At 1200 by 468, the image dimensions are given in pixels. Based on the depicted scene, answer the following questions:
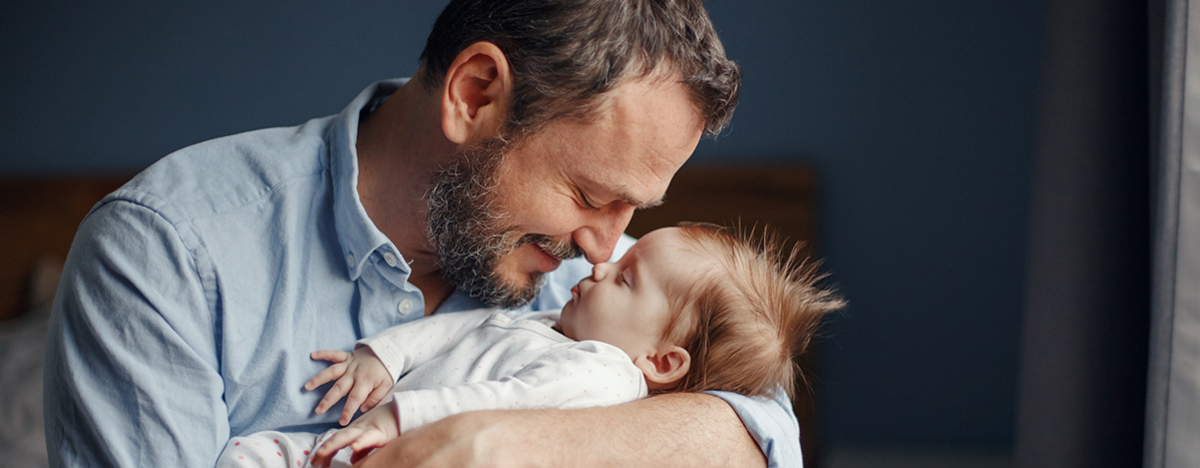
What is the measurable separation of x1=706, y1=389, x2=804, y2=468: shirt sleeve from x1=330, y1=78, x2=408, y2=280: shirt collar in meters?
0.54

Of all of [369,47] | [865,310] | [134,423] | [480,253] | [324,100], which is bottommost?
[865,310]

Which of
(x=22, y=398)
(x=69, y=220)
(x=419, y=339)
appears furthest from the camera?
(x=69, y=220)

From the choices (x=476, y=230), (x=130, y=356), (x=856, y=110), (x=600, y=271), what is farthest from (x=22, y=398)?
(x=856, y=110)

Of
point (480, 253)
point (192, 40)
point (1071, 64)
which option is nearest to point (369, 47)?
point (192, 40)

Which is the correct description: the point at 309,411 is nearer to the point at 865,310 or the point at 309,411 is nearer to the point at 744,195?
the point at 744,195

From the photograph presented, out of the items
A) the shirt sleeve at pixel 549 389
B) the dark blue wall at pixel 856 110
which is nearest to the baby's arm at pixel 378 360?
the shirt sleeve at pixel 549 389

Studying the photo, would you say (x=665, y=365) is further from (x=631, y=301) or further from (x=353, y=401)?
(x=353, y=401)

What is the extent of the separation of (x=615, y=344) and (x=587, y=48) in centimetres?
46

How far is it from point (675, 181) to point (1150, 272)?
3.94 feet

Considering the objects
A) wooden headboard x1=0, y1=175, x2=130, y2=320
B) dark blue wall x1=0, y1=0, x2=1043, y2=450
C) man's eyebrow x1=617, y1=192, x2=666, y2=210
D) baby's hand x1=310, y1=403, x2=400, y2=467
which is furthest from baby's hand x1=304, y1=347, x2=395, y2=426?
wooden headboard x1=0, y1=175, x2=130, y2=320

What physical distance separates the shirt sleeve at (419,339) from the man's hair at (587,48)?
12.7 inches

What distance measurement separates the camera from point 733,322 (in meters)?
1.24

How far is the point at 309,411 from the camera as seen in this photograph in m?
1.12

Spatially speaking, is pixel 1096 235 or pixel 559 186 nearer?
pixel 559 186
